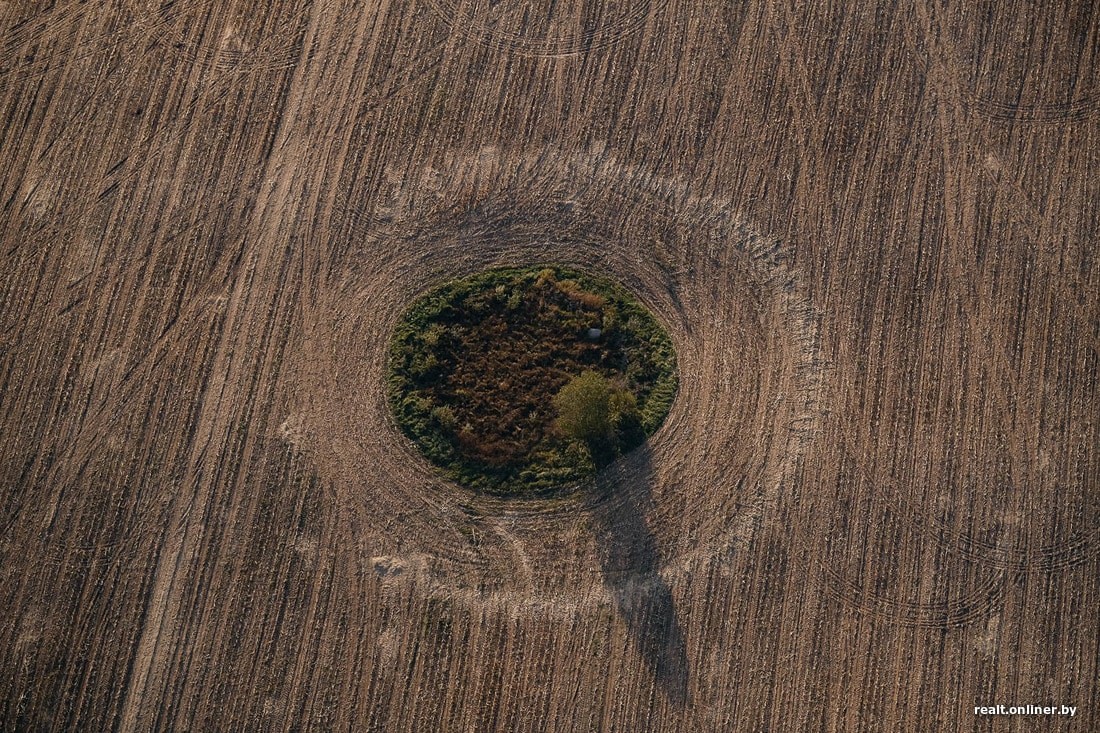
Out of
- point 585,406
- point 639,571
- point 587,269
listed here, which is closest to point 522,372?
point 585,406

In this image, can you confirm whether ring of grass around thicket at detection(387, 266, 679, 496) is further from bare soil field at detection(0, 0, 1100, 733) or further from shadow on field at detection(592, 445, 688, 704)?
Result: shadow on field at detection(592, 445, 688, 704)

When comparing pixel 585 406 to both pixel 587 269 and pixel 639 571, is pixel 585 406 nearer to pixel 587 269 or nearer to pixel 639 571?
pixel 587 269

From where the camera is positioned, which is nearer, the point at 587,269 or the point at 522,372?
the point at 522,372

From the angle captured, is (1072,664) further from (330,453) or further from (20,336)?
(20,336)

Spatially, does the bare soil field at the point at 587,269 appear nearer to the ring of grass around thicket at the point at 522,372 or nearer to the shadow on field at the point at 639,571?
the shadow on field at the point at 639,571

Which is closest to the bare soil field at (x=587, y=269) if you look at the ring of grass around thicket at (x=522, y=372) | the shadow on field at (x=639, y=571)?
the shadow on field at (x=639, y=571)

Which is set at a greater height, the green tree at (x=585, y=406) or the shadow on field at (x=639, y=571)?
the green tree at (x=585, y=406)

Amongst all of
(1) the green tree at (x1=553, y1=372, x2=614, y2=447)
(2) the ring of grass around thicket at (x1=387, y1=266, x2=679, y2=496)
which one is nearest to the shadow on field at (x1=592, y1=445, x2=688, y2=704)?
(2) the ring of grass around thicket at (x1=387, y1=266, x2=679, y2=496)
